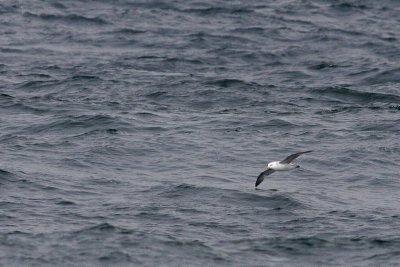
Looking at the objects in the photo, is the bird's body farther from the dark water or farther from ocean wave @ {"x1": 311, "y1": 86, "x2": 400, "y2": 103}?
ocean wave @ {"x1": 311, "y1": 86, "x2": 400, "y2": 103}

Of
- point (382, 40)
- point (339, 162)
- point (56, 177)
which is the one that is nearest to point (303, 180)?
point (339, 162)

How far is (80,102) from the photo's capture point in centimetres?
3262

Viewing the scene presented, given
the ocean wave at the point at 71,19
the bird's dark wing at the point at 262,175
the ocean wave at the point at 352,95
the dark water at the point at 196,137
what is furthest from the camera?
the ocean wave at the point at 71,19

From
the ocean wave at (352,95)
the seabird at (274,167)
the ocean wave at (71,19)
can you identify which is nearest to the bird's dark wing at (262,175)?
the seabird at (274,167)

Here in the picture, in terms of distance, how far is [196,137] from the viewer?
29.7m

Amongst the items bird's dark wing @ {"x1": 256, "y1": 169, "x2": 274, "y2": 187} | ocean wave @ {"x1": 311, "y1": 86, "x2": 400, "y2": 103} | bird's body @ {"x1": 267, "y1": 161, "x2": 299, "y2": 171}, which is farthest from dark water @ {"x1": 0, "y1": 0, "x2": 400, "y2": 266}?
bird's body @ {"x1": 267, "y1": 161, "x2": 299, "y2": 171}

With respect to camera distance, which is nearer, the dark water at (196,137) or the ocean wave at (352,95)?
the dark water at (196,137)

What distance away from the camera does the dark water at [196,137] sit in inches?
870

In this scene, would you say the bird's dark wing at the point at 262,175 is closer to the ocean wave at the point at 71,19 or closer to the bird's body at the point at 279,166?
the bird's body at the point at 279,166

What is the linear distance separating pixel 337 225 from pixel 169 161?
613cm

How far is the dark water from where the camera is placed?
22.1m

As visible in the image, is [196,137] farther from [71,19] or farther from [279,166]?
[71,19]

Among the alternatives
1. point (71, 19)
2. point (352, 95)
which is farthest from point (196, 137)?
point (71, 19)

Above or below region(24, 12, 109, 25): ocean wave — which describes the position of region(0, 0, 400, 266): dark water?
below
